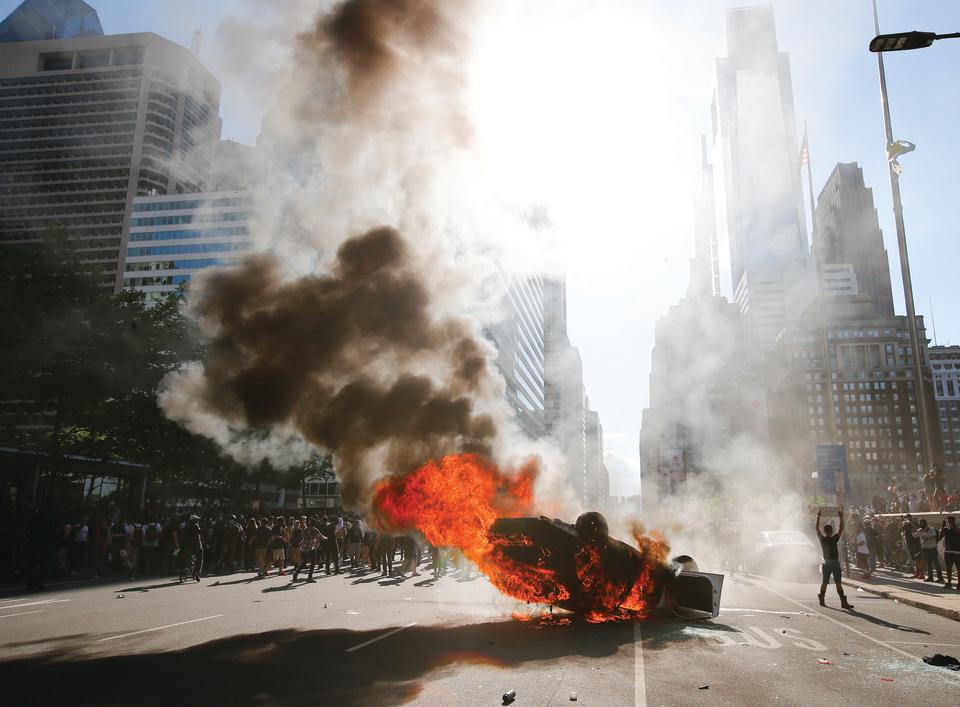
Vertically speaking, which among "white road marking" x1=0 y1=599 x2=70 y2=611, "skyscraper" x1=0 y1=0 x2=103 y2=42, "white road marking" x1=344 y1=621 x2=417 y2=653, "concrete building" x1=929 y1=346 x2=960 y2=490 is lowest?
"white road marking" x1=0 y1=599 x2=70 y2=611

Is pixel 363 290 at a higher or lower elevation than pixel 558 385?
lower

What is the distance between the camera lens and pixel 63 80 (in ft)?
294

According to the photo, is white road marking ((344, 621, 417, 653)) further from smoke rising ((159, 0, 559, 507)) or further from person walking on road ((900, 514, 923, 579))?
person walking on road ((900, 514, 923, 579))

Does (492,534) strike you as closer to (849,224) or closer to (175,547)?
(175,547)

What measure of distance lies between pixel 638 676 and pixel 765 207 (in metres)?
186

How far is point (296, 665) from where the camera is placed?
7.00 metres

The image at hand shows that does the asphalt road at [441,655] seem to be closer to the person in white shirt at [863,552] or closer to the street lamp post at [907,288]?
the person in white shirt at [863,552]

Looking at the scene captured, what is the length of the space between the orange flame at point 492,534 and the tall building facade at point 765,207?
14393cm

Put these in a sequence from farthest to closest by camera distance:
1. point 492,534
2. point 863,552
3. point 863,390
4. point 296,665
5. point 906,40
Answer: point 863,390 < point 863,552 < point 492,534 < point 906,40 < point 296,665

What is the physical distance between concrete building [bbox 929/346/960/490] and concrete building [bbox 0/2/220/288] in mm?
126555

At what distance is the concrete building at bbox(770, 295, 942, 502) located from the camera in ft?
395

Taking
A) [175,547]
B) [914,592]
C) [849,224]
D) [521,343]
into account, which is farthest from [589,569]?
[849,224]

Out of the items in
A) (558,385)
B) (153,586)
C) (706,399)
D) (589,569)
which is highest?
(558,385)

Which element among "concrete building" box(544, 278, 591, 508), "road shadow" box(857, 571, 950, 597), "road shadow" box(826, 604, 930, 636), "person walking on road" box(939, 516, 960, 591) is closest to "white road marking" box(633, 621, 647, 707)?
"road shadow" box(826, 604, 930, 636)
